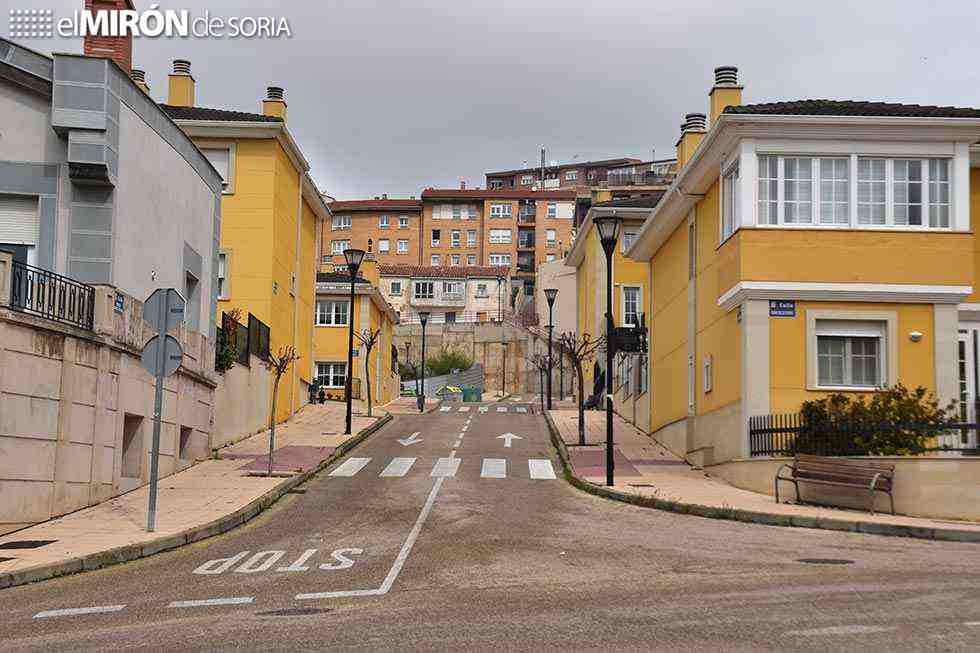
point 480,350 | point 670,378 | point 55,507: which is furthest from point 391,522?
point 480,350

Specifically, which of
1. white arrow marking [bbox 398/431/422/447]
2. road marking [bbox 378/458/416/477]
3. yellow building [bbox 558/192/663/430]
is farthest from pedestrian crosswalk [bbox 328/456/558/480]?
yellow building [bbox 558/192/663/430]

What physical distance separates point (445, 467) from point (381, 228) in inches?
3714

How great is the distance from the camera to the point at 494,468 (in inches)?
1079

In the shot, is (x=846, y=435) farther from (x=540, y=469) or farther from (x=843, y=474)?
(x=540, y=469)

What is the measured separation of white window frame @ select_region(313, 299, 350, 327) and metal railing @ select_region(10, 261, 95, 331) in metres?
38.5

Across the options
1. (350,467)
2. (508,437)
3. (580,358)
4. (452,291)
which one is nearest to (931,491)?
(350,467)

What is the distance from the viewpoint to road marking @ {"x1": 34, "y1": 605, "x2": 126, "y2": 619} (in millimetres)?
10875

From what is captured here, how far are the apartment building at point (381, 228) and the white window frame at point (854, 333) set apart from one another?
317ft

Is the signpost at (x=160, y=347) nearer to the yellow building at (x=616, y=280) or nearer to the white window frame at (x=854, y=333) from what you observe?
the white window frame at (x=854, y=333)

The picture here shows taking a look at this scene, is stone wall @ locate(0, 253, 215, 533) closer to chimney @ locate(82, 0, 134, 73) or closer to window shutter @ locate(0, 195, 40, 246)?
window shutter @ locate(0, 195, 40, 246)

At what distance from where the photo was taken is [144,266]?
75.5 feet

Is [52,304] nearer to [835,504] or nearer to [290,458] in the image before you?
[290,458]

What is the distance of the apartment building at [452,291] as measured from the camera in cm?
10506

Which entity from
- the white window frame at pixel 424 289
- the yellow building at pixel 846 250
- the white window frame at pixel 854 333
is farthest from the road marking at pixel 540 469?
the white window frame at pixel 424 289
